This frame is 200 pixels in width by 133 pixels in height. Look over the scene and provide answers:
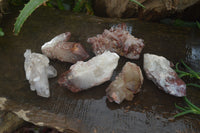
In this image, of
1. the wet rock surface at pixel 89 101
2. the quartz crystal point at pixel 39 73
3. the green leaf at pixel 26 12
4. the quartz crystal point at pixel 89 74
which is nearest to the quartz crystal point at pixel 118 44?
the wet rock surface at pixel 89 101

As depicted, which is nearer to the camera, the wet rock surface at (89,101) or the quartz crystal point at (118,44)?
the wet rock surface at (89,101)

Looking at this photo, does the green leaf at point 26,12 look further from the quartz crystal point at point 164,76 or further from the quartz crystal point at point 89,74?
the quartz crystal point at point 164,76

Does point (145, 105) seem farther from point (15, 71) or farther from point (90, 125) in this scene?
Result: point (15, 71)

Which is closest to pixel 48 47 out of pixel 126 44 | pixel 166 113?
pixel 126 44

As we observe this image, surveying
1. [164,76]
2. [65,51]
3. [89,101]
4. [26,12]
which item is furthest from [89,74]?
[26,12]

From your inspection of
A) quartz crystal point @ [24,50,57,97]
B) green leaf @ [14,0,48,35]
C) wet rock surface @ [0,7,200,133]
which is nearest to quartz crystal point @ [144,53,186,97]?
wet rock surface @ [0,7,200,133]

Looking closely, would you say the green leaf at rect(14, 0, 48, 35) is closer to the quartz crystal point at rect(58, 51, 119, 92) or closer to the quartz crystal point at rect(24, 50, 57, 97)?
the quartz crystal point at rect(24, 50, 57, 97)
